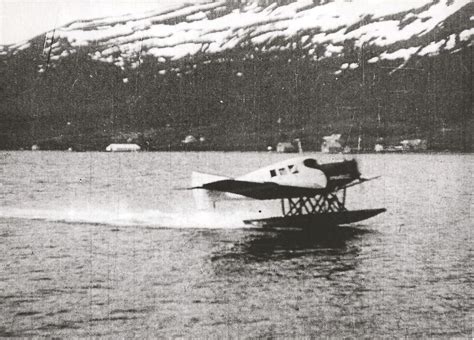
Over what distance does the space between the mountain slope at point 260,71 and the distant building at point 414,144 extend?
5.21 metres

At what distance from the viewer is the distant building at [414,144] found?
120 meters

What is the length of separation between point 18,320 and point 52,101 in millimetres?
40447

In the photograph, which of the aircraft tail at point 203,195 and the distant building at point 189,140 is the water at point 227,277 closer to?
the aircraft tail at point 203,195

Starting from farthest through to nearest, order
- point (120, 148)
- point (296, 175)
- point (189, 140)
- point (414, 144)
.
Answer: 1. point (189, 140)
2. point (120, 148)
3. point (414, 144)
4. point (296, 175)

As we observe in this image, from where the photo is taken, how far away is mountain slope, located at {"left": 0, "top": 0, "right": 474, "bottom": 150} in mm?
43875

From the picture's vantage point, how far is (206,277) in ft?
73.2

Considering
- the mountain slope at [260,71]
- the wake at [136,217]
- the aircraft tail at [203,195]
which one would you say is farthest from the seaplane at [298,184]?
the mountain slope at [260,71]

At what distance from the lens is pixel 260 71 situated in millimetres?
95438

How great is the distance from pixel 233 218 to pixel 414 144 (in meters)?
102

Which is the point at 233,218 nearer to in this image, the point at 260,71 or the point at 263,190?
the point at 263,190

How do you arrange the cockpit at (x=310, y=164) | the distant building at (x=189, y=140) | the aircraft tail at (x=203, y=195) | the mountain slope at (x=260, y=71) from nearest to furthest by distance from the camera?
the cockpit at (x=310, y=164) → the aircraft tail at (x=203, y=195) → the mountain slope at (x=260, y=71) → the distant building at (x=189, y=140)

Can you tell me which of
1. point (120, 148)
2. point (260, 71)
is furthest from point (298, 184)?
point (120, 148)

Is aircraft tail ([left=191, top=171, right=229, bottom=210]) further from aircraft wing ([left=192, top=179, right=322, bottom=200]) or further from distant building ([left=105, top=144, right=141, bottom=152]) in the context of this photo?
distant building ([left=105, top=144, right=141, bottom=152])

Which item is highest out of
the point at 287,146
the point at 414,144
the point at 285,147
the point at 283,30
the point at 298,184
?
the point at 283,30
